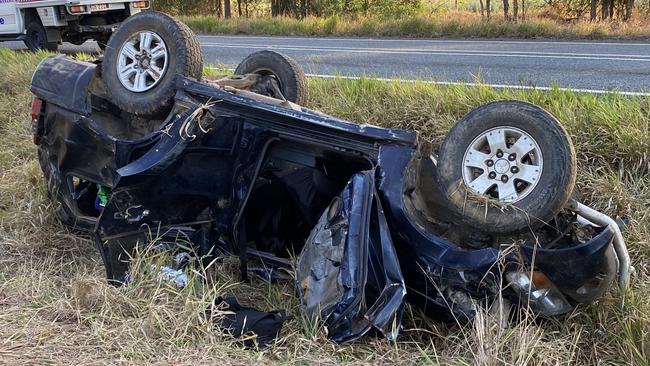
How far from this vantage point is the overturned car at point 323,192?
9.28 feet

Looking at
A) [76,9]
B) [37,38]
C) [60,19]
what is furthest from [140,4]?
[37,38]

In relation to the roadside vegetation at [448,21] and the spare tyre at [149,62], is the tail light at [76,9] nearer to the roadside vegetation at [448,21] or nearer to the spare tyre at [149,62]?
the roadside vegetation at [448,21]

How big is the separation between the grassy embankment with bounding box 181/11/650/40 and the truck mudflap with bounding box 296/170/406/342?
Answer: 39.8 ft

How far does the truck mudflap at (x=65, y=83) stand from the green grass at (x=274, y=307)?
0.91 m

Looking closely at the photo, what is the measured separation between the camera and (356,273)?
2.80 metres

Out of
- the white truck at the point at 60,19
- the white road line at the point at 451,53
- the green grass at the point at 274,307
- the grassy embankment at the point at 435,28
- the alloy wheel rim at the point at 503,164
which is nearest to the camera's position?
the green grass at the point at 274,307

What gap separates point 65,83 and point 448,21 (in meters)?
13.3

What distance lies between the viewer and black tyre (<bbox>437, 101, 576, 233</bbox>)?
2863 millimetres

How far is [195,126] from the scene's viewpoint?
336 centimetres

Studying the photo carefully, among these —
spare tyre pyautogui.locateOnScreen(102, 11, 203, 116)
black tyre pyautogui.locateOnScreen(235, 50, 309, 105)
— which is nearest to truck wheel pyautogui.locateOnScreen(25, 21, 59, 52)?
black tyre pyautogui.locateOnScreen(235, 50, 309, 105)

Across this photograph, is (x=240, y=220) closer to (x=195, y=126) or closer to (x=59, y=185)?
(x=195, y=126)

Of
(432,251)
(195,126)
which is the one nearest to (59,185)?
(195,126)

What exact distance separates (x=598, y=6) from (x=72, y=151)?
18315 mm

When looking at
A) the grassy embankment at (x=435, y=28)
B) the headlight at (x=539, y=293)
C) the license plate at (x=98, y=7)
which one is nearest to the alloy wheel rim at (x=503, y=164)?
the headlight at (x=539, y=293)
